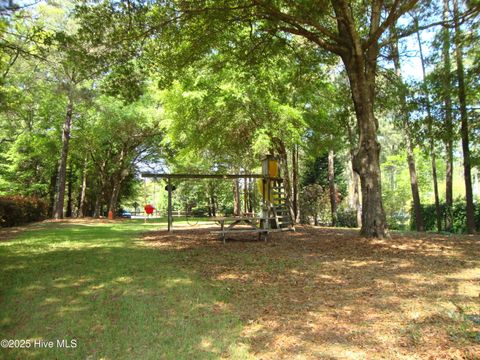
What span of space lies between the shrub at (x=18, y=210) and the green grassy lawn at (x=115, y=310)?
9341 millimetres

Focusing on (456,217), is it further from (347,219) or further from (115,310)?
(115,310)

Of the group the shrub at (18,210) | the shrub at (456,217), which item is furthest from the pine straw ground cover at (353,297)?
the shrub at (18,210)

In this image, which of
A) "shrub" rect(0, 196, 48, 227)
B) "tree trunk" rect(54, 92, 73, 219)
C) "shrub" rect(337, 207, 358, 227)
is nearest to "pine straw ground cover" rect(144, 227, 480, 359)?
"shrub" rect(0, 196, 48, 227)

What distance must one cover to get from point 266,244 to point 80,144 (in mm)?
20775

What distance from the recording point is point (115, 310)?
4.52 meters

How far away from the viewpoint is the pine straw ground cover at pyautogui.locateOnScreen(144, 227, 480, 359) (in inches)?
137

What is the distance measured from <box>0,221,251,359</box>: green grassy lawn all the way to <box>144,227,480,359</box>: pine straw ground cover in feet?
1.14

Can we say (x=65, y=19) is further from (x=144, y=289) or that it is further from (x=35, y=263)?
(x=144, y=289)

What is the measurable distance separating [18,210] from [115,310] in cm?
1426

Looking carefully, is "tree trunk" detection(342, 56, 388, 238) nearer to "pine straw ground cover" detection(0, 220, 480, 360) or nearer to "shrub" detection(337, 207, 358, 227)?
"pine straw ground cover" detection(0, 220, 480, 360)

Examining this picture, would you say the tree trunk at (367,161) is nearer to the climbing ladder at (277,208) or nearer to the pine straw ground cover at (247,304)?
the pine straw ground cover at (247,304)

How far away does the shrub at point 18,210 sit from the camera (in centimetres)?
1498

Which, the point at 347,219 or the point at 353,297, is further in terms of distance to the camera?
the point at 347,219

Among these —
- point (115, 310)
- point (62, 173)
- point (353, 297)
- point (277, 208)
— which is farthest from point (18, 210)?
point (353, 297)
